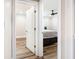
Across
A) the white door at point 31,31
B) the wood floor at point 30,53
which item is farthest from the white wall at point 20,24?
the white door at point 31,31

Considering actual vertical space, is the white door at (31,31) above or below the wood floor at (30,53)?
above

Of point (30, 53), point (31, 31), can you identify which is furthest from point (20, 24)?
point (30, 53)

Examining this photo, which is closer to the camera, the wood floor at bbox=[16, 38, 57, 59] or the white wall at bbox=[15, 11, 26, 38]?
the wood floor at bbox=[16, 38, 57, 59]

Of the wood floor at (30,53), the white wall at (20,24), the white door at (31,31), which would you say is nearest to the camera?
the wood floor at (30,53)

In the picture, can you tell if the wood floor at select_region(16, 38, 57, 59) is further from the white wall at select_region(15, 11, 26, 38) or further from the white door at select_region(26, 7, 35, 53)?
the white wall at select_region(15, 11, 26, 38)

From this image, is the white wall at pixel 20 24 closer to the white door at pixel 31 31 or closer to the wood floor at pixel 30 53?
the wood floor at pixel 30 53

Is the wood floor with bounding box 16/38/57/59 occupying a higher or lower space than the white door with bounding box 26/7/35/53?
lower

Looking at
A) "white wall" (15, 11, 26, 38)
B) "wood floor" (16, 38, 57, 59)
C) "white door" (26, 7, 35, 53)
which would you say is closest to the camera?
"wood floor" (16, 38, 57, 59)

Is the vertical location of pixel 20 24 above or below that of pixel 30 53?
above

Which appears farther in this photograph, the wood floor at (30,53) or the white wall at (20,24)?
the white wall at (20,24)

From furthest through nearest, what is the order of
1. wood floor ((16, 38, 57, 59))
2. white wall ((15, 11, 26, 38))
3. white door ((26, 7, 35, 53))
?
1. white wall ((15, 11, 26, 38))
2. white door ((26, 7, 35, 53))
3. wood floor ((16, 38, 57, 59))

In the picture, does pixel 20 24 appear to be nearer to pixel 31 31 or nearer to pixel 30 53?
pixel 31 31

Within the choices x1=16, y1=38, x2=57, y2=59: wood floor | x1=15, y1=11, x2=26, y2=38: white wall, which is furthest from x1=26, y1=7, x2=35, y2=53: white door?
x1=15, y1=11, x2=26, y2=38: white wall
